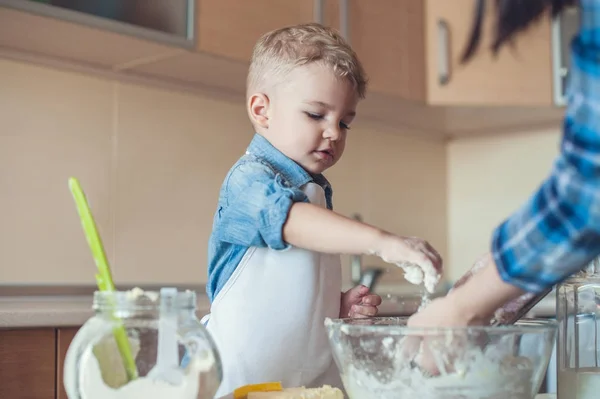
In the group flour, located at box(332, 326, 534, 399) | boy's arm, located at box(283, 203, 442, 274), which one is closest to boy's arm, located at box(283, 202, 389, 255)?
boy's arm, located at box(283, 203, 442, 274)

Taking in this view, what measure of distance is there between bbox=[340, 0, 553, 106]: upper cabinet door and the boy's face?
1334mm

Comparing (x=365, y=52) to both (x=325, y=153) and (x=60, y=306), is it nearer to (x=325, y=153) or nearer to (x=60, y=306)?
(x=60, y=306)

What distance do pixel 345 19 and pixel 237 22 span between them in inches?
A: 17.0

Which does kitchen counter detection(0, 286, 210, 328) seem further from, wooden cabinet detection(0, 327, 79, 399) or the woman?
the woman

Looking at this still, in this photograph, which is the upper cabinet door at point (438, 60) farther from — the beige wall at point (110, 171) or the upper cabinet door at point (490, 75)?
the beige wall at point (110, 171)

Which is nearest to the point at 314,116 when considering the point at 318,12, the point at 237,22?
the point at 237,22

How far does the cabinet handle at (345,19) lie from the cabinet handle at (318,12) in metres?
0.08

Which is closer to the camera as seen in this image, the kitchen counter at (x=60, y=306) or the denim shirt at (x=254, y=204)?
the denim shirt at (x=254, y=204)

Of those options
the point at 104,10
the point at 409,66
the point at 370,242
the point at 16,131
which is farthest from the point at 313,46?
the point at 409,66

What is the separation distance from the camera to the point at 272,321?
3.03 feet

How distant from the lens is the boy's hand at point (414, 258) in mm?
695

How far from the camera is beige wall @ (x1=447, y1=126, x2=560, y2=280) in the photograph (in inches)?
111

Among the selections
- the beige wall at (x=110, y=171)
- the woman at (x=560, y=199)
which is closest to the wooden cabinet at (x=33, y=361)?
the beige wall at (x=110, y=171)

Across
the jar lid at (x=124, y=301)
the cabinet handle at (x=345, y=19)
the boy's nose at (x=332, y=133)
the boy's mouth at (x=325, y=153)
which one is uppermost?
the cabinet handle at (x=345, y=19)
